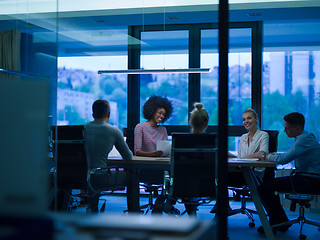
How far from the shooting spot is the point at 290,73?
6.89 m

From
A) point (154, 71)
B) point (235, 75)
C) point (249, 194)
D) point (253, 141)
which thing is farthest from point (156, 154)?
point (235, 75)

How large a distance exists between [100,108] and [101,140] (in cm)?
25

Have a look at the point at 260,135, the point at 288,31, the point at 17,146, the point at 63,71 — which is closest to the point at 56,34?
the point at 63,71

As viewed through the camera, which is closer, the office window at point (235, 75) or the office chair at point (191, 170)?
the office window at point (235, 75)

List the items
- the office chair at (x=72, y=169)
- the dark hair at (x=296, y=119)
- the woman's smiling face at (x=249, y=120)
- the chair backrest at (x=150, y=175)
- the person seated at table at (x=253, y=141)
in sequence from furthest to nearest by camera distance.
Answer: the woman's smiling face at (x=249, y=120) < the person seated at table at (x=253, y=141) < the dark hair at (x=296, y=119) < the chair backrest at (x=150, y=175) < the office chair at (x=72, y=169)

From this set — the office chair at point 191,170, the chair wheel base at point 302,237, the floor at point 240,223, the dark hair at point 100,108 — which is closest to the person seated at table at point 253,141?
the floor at point 240,223

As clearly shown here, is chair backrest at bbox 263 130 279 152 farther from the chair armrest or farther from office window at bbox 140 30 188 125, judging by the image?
the chair armrest

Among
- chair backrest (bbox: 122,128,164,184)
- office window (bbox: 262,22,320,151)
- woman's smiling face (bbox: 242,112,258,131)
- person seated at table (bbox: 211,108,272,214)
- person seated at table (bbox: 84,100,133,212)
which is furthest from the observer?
office window (bbox: 262,22,320,151)

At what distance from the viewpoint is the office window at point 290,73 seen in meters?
6.79

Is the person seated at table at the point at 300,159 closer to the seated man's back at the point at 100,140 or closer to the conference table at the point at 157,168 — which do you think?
the conference table at the point at 157,168

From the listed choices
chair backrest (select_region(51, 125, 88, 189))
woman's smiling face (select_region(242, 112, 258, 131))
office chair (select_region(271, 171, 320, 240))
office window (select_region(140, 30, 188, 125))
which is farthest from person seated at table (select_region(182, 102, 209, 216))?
woman's smiling face (select_region(242, 112, 258, 131))

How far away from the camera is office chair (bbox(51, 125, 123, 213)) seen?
310 cm

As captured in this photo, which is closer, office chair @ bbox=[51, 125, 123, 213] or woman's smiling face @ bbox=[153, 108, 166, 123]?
office chair @ bbox=[51, 125, 123, 213]

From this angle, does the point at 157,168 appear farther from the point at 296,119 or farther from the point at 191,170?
the point at 296,119
